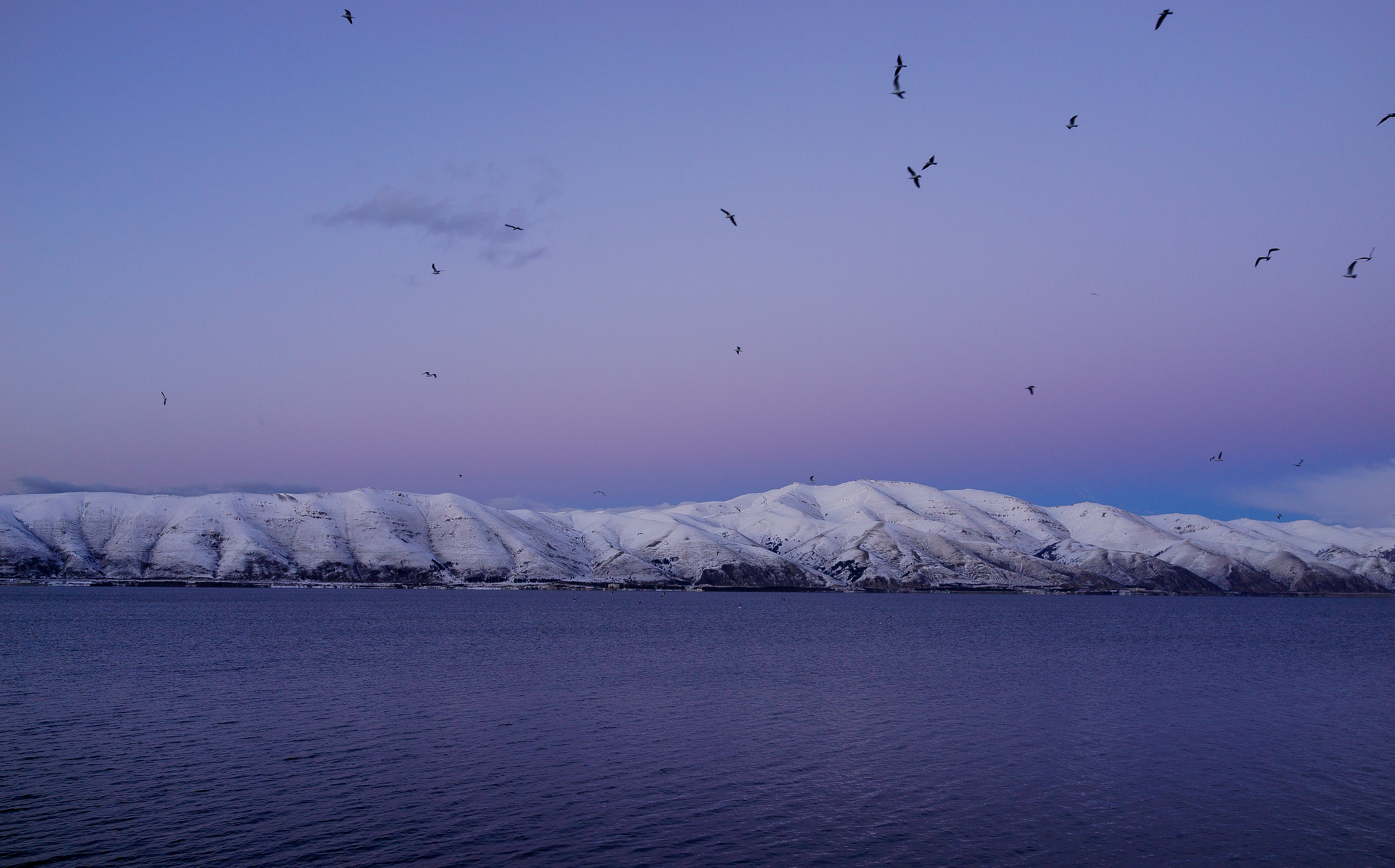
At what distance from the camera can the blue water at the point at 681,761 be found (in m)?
34.1

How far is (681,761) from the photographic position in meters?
47.1

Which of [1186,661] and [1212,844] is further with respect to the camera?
[1186,661]

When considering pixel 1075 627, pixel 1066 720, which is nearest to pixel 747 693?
pixel 1066 720

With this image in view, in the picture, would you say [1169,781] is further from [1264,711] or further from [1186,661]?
[1186,661]

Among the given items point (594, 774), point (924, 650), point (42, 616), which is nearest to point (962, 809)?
point (594, 774)

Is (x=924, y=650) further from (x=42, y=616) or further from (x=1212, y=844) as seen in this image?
(x=42, y=616)

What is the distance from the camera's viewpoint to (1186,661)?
103938 millimetres

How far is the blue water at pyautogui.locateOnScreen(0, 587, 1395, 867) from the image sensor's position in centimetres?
3409

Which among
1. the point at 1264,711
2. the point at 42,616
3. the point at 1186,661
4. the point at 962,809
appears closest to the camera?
the point at 962,809

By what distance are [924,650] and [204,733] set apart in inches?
3361

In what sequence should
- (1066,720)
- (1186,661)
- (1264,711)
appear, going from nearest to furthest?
(1066,720) < (1264,711) < (1186,661)

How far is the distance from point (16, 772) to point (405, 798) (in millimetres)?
20141

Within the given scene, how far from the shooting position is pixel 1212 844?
35.2m

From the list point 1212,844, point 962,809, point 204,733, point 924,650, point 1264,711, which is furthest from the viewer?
point 924,650
